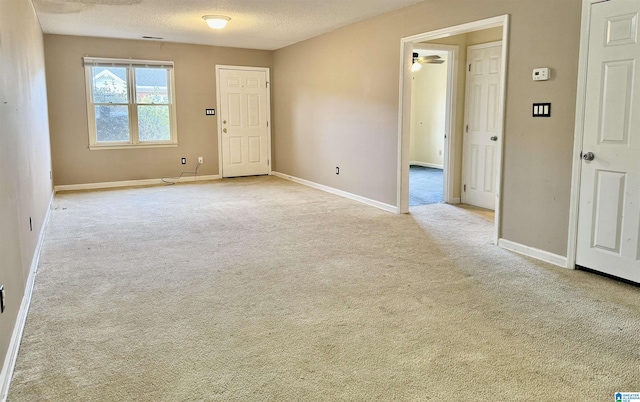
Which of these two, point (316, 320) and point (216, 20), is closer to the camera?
point (316, 320)

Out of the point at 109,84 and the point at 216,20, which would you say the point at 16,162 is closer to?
the point at 216,20

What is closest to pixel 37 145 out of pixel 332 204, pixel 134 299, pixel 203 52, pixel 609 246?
pixel 134 299

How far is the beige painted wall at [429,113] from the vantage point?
9.96 m

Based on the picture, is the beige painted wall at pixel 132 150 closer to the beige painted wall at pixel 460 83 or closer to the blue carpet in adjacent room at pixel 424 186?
the blue carpet in adjacent room at pixel 424 186

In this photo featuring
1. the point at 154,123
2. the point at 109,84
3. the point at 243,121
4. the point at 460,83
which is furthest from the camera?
the point at 243,121

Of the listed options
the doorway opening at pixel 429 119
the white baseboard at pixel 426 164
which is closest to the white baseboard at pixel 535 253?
the doorway opening at pixel 429 119

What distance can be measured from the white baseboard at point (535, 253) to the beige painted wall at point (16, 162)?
11.9 ft

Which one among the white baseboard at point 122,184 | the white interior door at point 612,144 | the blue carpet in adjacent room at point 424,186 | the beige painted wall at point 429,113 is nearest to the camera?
the white interior door at point 612,144

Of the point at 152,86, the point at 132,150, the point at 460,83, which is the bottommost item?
the point at 132,150

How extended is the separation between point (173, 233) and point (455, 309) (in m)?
2.95

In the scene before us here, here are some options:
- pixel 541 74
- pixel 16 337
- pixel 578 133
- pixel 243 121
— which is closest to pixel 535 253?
pixel 578 133

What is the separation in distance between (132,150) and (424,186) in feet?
15.8

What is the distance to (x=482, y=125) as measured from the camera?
590 cm

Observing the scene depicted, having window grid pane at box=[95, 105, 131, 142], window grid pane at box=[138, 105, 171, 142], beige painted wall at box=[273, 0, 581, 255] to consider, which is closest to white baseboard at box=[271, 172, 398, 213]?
beige painted wall at box=[273, 0, 581, 255]
